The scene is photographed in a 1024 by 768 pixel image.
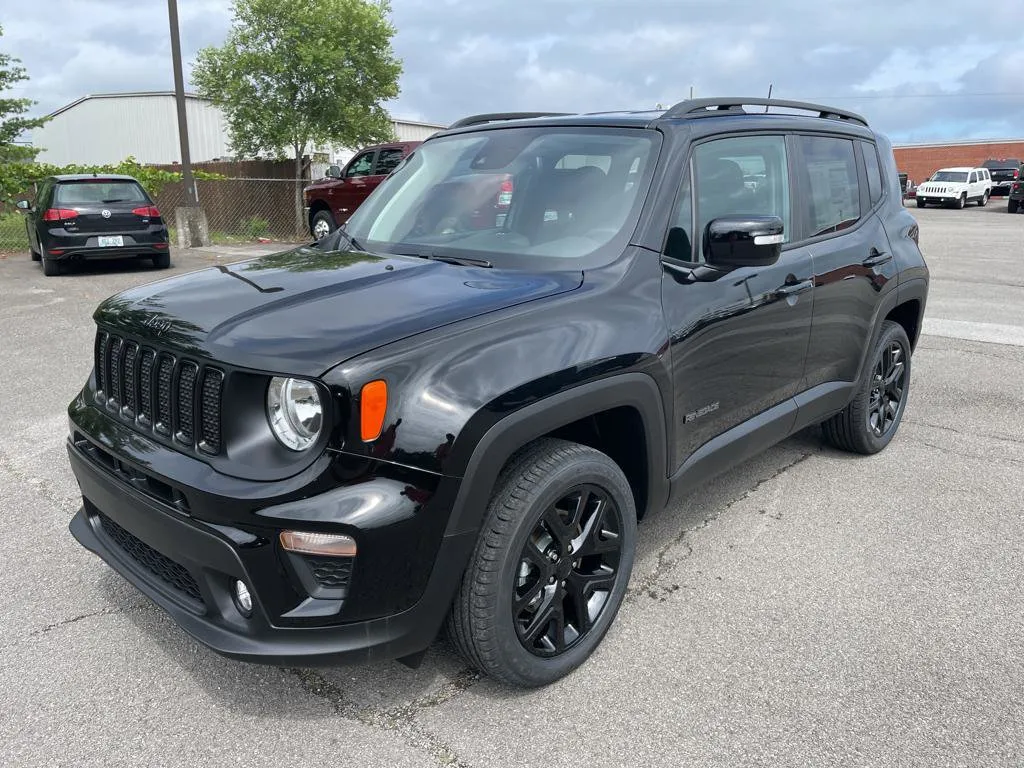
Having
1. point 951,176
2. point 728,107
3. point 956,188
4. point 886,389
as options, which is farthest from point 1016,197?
point 728,107

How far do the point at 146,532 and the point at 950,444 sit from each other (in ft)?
14.6

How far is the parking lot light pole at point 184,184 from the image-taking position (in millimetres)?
15500

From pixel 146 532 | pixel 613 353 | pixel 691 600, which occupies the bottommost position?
pixel 691 600

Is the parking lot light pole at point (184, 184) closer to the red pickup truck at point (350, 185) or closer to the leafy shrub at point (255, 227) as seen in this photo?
the red pickup truck at point (350, 185)

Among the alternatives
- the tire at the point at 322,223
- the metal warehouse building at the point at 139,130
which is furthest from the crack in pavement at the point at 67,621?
the metal warehouse building at the point at 139,130

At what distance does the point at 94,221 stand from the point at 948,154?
51529mm

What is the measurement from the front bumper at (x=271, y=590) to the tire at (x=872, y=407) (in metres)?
2.92

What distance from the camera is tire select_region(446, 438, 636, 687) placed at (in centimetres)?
241

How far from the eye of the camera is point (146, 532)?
96.4 inches

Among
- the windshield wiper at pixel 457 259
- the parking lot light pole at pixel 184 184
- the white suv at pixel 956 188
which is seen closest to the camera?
the windshield wiper at pixel 457 259

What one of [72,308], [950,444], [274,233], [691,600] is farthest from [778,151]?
→ [274,233]

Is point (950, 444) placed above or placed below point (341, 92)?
below

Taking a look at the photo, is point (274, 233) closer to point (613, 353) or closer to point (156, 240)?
point (156, 240)

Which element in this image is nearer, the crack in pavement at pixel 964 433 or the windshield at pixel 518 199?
the windshield at pixel 518 199
